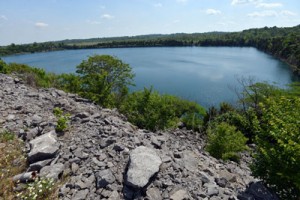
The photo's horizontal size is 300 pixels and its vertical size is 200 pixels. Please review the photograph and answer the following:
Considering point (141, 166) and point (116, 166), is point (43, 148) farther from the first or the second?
point (141, 166)

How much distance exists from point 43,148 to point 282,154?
248 inches

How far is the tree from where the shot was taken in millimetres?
22594

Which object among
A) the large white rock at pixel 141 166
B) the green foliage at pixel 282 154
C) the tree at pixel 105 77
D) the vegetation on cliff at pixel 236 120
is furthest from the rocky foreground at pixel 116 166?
the tree at pixel 105 77

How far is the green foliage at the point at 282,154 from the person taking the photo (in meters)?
5.64

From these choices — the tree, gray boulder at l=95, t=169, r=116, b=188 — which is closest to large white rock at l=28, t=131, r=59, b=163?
gray boulder at l=95, t=169, r=116, b=188

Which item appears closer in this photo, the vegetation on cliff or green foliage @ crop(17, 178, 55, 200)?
green foliage @ crop(17, 178, 55, 200)

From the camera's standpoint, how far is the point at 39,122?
344 inches

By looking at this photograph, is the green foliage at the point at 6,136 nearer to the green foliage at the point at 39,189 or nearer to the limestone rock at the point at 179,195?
the green foliage at the point at 39,189

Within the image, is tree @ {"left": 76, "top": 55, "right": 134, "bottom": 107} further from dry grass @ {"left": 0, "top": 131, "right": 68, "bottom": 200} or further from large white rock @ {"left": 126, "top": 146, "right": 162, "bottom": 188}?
large white rock @ {"left": 126, "top": 146, "right": 162, "bottom": 188}

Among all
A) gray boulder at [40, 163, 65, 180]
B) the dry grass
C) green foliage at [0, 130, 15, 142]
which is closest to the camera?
the dry grass

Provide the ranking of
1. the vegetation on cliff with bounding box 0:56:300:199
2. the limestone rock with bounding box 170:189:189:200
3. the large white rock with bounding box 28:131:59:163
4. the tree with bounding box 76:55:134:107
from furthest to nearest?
the tree with bounding box 76:55:134:107 < the large white rock with bounding box 28:131:59:163 < the vegetation on cliff with bounding box 0:56:300:199 < the limestone rock with bounding box 170:189:189:200

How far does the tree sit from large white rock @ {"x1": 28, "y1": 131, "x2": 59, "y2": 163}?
15115 millimetres

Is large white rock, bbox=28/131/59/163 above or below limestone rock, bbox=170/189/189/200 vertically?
above

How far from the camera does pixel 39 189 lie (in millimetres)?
5379
